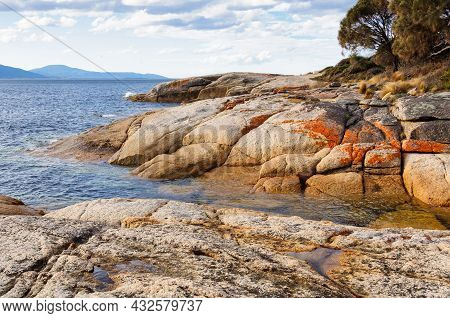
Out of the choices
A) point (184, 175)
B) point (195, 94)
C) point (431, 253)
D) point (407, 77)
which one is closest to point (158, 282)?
point (431, 253)

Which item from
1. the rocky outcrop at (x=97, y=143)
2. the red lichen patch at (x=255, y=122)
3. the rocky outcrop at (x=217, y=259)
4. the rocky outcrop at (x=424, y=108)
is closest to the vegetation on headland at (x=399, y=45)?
the rocky outcrop at (x=424, y=108)

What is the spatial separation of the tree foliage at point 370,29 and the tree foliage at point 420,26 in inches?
289

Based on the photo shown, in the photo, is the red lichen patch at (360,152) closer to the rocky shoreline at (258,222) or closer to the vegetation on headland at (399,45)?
the rocky shoreline at (258,222)

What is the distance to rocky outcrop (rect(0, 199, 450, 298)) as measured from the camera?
7250 mm

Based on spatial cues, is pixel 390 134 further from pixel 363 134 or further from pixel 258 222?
pixel 258 222

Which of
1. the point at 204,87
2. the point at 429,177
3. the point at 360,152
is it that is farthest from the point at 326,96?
the point at 204,87

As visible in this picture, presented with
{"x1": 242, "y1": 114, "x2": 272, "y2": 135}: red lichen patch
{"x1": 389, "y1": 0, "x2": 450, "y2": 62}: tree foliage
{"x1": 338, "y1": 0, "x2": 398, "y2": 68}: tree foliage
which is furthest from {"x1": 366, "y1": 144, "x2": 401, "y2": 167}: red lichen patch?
{"x1": 338, "y1": 0, "x2": 398, "y2": 68}: tree foliage

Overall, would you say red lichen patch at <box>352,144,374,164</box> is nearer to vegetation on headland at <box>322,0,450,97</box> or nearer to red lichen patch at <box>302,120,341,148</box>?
red lichen patch at <box>302,120,341,148</box>

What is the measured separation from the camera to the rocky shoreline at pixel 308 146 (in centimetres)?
1952

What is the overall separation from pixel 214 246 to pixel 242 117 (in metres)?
16.5

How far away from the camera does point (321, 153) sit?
21266 millimetres

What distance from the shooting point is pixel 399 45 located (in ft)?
144

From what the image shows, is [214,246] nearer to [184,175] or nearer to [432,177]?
[432,177]

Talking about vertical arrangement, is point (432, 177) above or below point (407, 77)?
below
